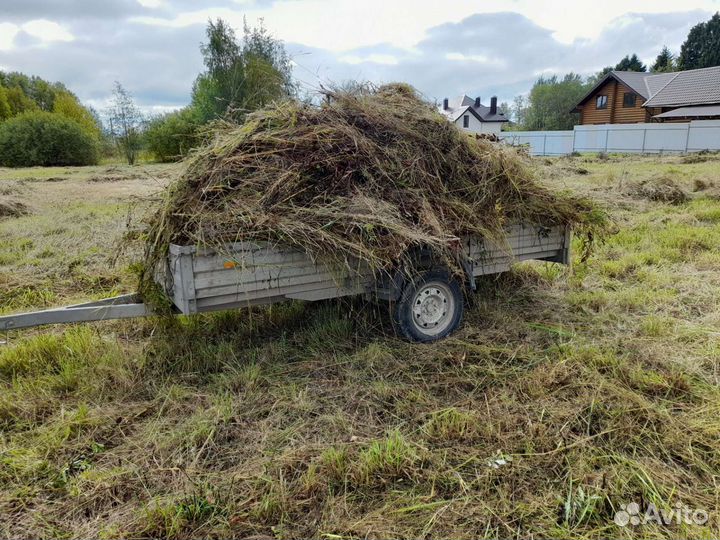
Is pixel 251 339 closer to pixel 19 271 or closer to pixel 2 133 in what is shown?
pixel 19 271

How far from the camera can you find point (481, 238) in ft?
14.3

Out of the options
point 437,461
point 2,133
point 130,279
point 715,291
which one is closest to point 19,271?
point 130,279

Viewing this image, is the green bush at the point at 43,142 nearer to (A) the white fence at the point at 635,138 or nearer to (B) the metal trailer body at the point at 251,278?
(A) the white fence at the point at 635,138

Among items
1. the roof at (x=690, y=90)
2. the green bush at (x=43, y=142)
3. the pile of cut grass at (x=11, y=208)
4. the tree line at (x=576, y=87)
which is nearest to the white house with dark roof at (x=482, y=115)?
the tree line at (x=576, y=87)

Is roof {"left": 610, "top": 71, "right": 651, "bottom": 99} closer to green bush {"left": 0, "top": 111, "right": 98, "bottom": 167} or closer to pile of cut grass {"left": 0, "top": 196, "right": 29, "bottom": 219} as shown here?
pile of cut grass {"left": 0, "top": 196, "right": 29, "bottom": 219}

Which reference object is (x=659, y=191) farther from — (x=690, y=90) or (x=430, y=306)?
(x=690, y=90)

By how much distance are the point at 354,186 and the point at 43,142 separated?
44.9 m

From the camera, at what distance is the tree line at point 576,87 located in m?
50.7

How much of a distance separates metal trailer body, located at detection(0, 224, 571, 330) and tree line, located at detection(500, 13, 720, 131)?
2195 inches

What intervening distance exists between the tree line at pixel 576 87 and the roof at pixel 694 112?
67.3ft

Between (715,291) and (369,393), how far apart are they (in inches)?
162

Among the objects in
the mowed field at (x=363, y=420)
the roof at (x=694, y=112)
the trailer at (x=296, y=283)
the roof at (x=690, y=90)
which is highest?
the roof at (x=690, y=90)

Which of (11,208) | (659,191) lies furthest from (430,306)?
(11,208)

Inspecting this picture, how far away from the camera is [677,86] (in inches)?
1347
